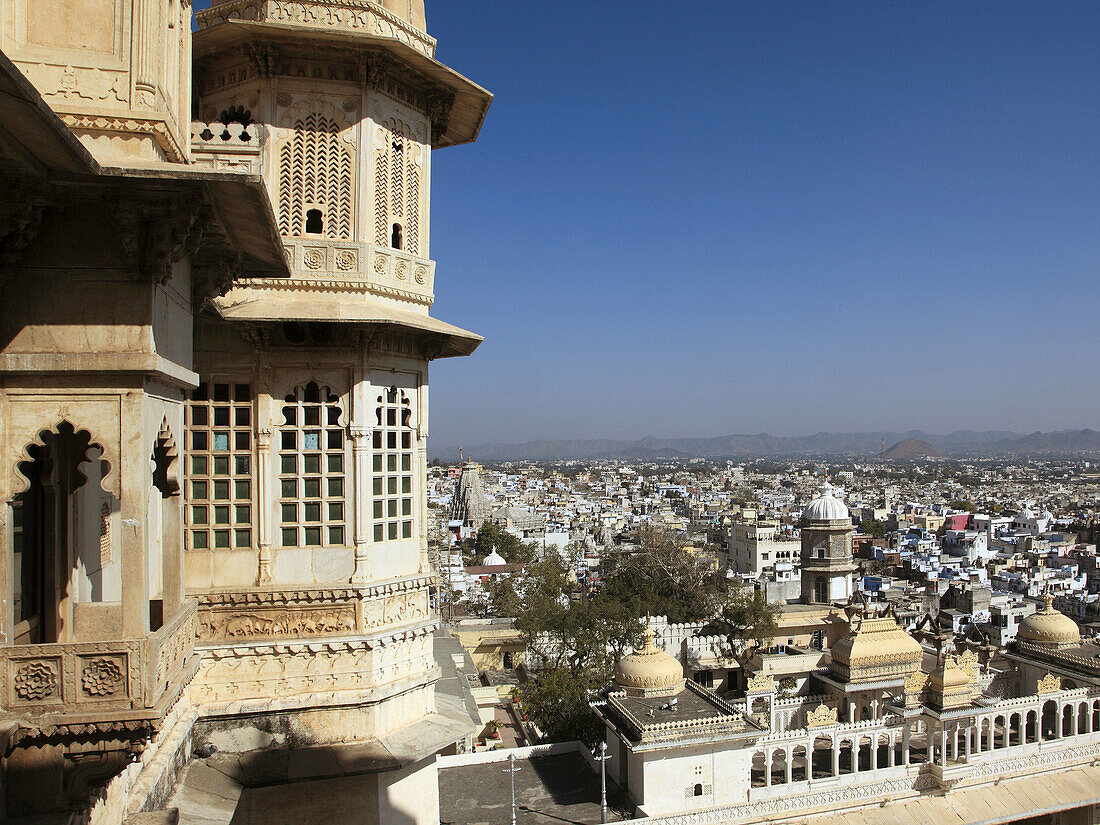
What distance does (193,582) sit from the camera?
7762 mm

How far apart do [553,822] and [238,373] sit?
10.6 metres

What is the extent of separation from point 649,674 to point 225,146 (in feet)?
46.6

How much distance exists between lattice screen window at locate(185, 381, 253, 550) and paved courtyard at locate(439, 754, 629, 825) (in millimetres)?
8949

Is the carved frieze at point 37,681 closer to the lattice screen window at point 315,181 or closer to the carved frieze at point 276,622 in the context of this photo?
the carved frieze at point 276,622

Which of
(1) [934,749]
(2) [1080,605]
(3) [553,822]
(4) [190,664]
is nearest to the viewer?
(4) [190,664]

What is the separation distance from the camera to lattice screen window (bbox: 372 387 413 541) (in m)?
8.33

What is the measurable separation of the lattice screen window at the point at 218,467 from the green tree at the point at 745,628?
2179 centimetres

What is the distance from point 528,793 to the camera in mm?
15617

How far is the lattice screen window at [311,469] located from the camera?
7.99 meters

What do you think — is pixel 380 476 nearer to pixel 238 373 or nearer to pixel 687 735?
pixel 238 373

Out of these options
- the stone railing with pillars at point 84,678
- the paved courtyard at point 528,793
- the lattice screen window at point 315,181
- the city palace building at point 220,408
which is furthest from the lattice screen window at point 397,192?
the paved courtyard at point 528,793

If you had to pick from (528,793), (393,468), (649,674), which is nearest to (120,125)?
(393,468)

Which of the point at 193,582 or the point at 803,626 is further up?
the point at 193,582

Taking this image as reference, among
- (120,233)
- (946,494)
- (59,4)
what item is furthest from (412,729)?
(946,494)
